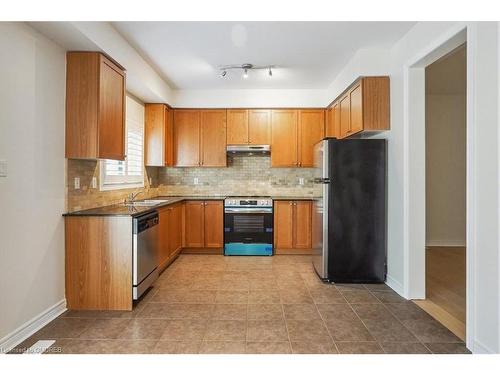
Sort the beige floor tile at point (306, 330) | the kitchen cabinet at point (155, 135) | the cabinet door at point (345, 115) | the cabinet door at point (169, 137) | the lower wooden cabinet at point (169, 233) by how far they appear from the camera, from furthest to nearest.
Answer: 1. the cabinet door at point (169, 137)
2. the kitchen cabinet at point (155, 135)
3. the cabinet door at point (345, 115)
4. the lower wooden cabinet at point (169, 233)
5. the beige floor tile at point (306, 330)

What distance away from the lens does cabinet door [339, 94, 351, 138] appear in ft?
12.6

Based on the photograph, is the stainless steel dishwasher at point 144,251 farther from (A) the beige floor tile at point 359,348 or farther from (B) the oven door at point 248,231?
(A) the beige floor tile at point 359,348

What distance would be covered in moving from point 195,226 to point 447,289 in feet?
11.2

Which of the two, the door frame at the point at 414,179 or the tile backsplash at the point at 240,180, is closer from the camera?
the door frame at the point at 414,179

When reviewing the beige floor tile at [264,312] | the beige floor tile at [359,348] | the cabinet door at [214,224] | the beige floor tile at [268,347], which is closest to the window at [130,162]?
the cabinet door at [214,224]

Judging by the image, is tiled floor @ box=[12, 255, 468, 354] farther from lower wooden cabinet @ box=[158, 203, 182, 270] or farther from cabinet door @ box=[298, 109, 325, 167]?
cabinet door @ box=[298, 109, 325, 167]

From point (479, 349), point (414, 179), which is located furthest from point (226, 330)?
point (414, 179)

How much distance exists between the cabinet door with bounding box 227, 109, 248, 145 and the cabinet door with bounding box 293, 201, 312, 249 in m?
1.39

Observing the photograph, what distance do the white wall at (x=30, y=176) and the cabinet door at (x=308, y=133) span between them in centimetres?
342

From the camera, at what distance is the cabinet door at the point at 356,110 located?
11.1 ft

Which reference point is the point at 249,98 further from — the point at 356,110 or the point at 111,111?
the point at 111,111

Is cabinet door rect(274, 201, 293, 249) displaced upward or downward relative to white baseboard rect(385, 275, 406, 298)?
upward

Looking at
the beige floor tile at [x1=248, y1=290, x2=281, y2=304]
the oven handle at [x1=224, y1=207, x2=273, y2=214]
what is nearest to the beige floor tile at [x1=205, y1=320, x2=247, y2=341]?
the beige floor tile at [x1=248, y1=290, x2=281, y2=304]

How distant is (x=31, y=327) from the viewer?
89.7 inches
